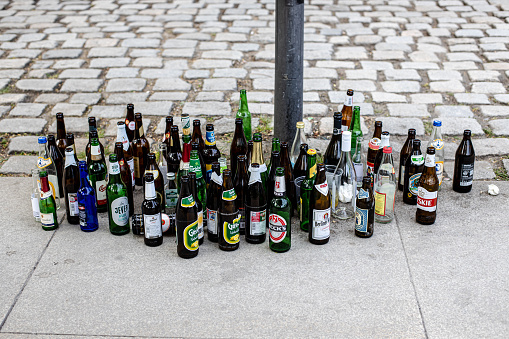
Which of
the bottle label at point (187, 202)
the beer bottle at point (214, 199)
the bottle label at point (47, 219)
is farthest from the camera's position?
the bottle label at point (47, 219)

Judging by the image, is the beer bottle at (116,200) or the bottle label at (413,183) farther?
the bottle label at (413,183)

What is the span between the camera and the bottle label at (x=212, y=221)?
4.18 meters

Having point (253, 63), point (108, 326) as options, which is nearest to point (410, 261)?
point (108, 326)

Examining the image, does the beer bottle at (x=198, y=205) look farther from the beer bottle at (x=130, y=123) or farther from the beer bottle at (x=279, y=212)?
the beer bottle at (x=130, y=123)

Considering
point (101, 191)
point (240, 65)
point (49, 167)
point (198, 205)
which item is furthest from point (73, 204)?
point (240, 65)

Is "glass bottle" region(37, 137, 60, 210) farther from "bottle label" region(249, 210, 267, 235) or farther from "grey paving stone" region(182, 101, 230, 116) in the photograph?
"grey paving stone" region(182, 101, 230, 116)

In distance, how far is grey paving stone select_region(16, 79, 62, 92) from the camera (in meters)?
6.96

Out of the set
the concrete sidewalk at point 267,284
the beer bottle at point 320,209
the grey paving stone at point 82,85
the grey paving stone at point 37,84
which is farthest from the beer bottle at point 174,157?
the grey paving stone at point 37,84

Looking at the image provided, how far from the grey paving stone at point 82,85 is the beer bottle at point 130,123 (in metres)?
2.05

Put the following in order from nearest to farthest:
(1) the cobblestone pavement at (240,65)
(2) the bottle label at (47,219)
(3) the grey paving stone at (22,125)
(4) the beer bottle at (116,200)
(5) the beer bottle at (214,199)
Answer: (5) the beer bottle at (214,199)
(4) the beer bottle at (116,200)
(2) the bottle label at (47,219)
(3) the grey paving stone at (22,125)
(1) the cobblestone pavement at (240,65)

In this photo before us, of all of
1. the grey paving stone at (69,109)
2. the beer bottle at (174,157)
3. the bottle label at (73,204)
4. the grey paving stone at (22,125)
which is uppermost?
the beer bottle at (174,157)

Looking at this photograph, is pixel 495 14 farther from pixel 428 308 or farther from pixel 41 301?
pixel 41 301

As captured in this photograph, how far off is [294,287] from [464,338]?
1.05 meters

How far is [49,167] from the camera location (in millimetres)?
4758
